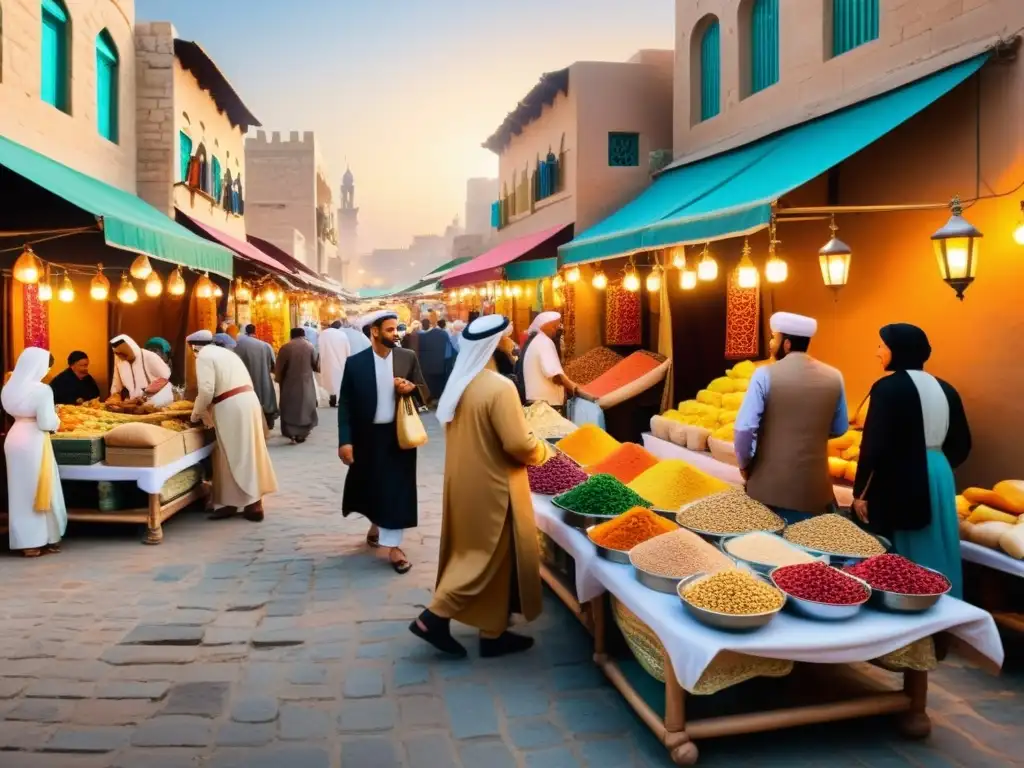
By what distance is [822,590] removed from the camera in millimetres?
3180

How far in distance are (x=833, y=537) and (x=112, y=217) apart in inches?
233

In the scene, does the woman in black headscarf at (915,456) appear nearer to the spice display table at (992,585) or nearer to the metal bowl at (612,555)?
the spice display table at (992,585)

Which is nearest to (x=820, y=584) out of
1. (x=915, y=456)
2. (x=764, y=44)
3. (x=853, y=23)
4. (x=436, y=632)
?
(x=915, y=456)

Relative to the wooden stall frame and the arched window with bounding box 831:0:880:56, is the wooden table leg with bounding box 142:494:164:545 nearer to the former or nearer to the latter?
the wooden stall frame

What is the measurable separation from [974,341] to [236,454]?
593 centimetres

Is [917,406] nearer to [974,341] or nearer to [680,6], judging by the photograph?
[974,341]

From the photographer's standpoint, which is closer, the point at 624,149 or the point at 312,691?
the point at 312,691

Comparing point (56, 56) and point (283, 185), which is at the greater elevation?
point (283, 185)

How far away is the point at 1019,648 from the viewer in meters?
4.21

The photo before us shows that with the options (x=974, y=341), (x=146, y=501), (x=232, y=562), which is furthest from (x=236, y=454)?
(x=974, y=341)

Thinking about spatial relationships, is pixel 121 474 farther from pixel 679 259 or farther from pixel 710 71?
pixel 710 71

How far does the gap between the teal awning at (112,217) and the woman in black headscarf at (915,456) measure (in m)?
5.69

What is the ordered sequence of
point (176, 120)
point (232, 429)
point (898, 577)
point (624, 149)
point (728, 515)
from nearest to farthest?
1. point (898, 577)
2. point (728, 515)
3. point (232, 429)
4. point (176, 120)
5. point (624, 149)

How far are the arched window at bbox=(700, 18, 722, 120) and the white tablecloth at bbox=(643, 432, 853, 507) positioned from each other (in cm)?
441
